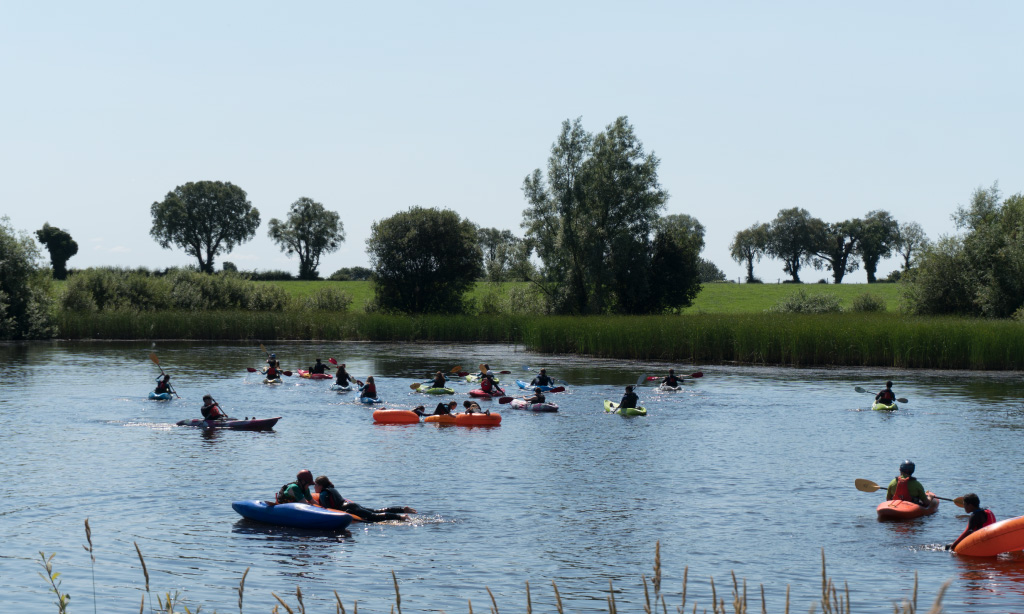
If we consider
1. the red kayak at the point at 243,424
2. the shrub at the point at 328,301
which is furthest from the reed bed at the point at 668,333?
the red kayak at the point at 243,424

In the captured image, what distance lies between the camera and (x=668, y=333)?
48.2 m

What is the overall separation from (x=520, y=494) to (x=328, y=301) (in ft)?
214

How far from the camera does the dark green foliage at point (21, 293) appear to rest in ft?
208

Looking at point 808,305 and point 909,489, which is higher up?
point 808,305

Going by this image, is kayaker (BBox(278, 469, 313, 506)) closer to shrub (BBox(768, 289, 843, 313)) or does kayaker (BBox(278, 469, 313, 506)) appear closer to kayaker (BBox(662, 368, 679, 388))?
kayaker (BBox(662, 368, 679, 388))

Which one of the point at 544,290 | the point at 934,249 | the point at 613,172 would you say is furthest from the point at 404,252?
the point at 934,249

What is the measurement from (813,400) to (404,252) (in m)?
53.2

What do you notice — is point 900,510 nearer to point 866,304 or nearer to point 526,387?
point 526,387

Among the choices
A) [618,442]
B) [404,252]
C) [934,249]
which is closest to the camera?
[618,442]

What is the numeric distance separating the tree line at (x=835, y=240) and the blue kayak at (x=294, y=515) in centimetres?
13127

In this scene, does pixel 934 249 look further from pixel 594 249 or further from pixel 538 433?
pixel 538 433

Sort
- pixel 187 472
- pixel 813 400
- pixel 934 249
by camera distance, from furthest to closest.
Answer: pixel 934 249 → pixel 813 400 → pixel 187 472

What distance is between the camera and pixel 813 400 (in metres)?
33.2

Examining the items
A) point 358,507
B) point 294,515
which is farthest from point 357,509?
point 294,515
